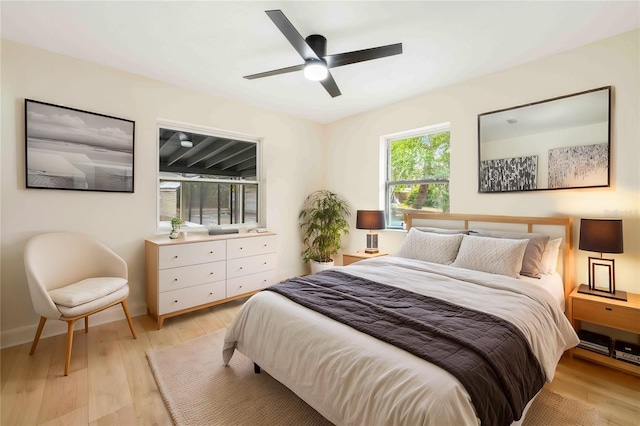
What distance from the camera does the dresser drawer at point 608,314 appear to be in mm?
1941

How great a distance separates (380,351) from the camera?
4.23 feet

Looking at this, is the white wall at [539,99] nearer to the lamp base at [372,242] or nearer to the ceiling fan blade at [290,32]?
the lamp base at [372,242]

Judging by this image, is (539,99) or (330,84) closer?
(330,84)

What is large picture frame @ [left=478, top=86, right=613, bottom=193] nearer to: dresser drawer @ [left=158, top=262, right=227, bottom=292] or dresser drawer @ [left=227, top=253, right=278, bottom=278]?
dresser drawer @ [left=227, top=253, right=278, bottom=278]

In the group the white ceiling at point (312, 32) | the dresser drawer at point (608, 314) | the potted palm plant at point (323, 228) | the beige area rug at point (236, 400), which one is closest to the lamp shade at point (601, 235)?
the dresser drawer at point (608, 314)

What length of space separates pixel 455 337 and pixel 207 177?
10.7 ft

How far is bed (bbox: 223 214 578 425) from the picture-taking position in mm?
1117

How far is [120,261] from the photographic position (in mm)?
2633

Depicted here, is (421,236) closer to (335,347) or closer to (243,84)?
(335,347)

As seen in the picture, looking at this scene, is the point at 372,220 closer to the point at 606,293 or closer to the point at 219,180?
the point at 219,180

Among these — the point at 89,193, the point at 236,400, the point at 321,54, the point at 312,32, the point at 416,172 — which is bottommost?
the point at 236,400

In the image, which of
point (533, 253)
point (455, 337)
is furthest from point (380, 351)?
point (533, 253)

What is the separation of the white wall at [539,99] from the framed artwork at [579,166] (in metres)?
0.06

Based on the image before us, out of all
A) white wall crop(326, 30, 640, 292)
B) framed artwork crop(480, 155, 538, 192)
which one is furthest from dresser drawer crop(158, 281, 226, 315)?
framed artwork crop(480, 155, 538, 192)
